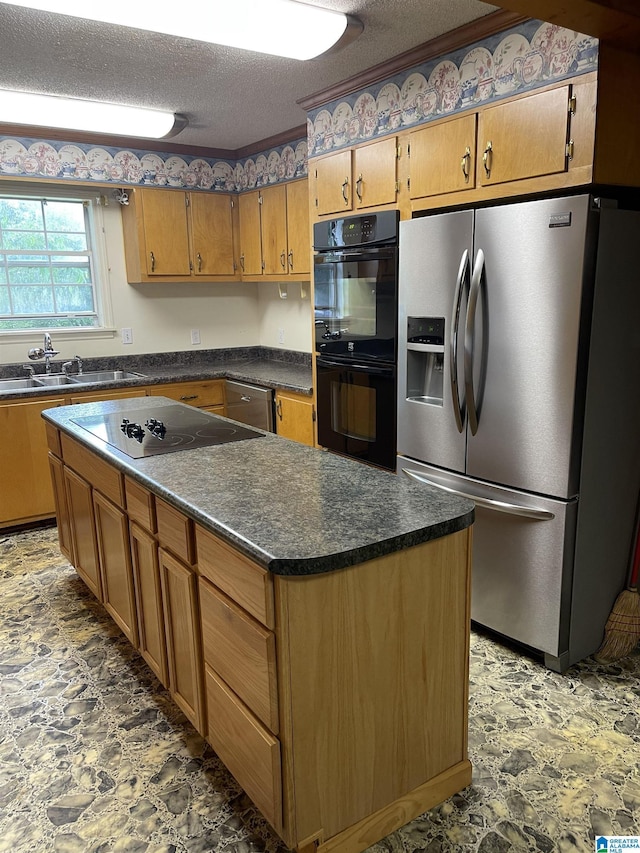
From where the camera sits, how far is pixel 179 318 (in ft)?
16.3

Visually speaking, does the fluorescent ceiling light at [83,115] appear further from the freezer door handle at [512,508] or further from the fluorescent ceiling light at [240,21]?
the freezer door handle at [512,508]

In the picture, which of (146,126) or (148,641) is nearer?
(148,641)

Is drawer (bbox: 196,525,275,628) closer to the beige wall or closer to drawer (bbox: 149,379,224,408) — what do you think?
drawer (bbox: 149,379,224,408)

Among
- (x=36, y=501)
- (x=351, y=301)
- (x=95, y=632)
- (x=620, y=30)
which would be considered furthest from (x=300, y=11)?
(x=36, y=501)

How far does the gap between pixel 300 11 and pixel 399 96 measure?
780 mm

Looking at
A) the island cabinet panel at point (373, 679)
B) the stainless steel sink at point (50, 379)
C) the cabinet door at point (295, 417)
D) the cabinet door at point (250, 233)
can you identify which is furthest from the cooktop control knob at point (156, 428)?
the cabinet door at point (250, 233)

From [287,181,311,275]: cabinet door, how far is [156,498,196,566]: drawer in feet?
8.05

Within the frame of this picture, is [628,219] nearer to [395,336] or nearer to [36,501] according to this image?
[395,336]

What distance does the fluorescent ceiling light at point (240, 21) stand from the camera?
200 cm

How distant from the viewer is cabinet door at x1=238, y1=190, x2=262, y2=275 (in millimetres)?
4512

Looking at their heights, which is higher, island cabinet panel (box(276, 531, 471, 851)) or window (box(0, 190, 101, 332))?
window (box(0, 190, 101, 332))

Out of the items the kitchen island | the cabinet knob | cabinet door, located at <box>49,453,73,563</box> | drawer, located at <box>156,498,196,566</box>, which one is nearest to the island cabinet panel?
the kitchen island

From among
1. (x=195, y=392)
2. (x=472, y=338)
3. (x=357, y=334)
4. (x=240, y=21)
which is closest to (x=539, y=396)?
(x=472, y=338)

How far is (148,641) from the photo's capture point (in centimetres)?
226
